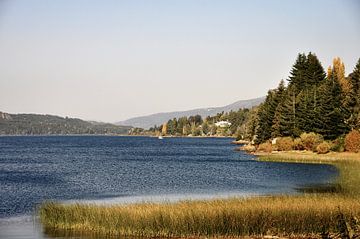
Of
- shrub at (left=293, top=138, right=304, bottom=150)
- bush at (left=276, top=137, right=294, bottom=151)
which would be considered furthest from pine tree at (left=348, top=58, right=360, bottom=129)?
bush at (left=276, top=137, right=294, bottom=151)

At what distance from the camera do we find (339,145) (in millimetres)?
76812

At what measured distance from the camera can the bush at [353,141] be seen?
7238 centimetres

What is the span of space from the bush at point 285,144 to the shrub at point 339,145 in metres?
9.35

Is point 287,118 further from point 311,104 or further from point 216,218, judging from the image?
point 216,218

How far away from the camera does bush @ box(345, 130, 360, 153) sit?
7238 cm

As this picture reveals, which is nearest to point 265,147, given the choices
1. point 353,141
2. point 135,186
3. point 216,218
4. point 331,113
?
point 331,113

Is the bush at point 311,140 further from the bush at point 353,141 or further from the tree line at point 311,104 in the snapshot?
the bush at point 353,141

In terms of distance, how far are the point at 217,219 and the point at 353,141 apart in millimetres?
53363

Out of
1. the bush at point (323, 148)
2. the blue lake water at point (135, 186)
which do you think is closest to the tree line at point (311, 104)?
the bush at point (323, 148)

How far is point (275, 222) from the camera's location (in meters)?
24.7

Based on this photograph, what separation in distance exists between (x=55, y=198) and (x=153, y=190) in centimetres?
882

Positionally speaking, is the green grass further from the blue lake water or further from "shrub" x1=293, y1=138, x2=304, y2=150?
"shrub" x1=293, y1=138, x2=304, y2=150

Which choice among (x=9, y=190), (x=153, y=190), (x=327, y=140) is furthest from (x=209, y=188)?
(x=327, y=140)

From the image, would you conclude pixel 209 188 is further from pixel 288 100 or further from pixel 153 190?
pixel 288 100
